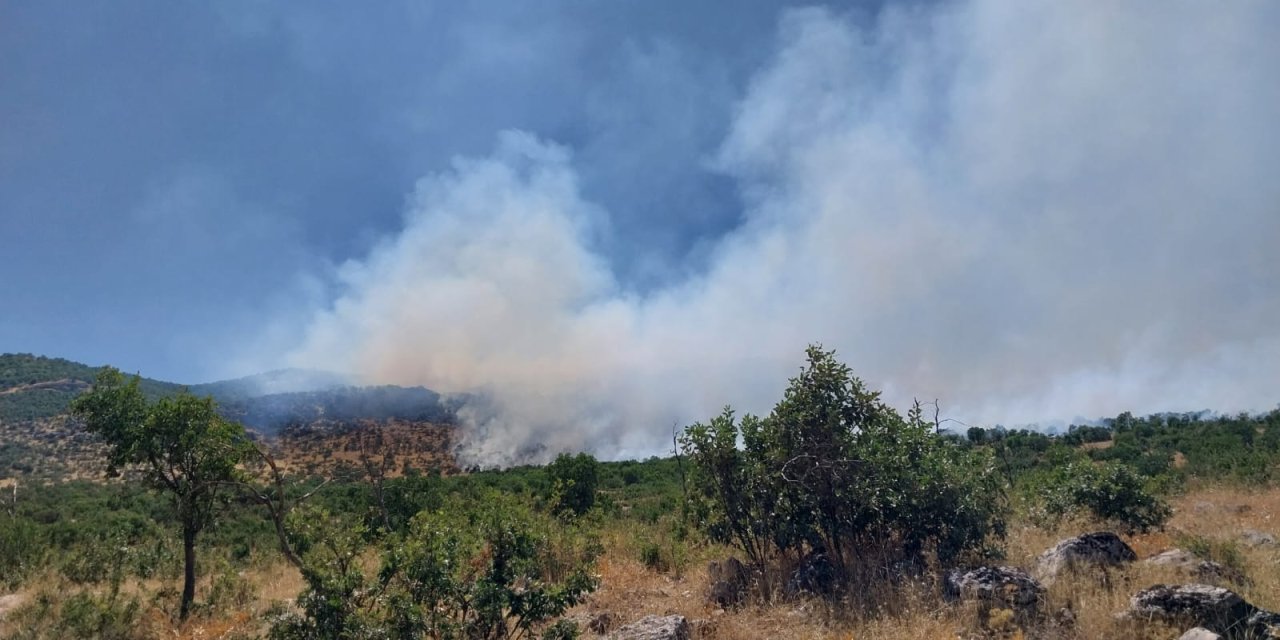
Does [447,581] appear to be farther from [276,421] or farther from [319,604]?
[276,421]

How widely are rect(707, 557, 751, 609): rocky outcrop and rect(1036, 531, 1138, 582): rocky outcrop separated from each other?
424 centimetres

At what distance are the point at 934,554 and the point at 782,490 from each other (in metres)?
2.52

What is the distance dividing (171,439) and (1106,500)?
18.1 metres

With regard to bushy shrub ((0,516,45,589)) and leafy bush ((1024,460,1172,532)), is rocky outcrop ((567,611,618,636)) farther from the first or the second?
bushy shrub ((0,516,45,589))

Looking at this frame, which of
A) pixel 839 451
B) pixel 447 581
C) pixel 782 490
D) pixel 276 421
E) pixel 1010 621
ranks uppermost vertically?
pixel 276 421

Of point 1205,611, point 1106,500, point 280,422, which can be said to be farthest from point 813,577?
point 280,422

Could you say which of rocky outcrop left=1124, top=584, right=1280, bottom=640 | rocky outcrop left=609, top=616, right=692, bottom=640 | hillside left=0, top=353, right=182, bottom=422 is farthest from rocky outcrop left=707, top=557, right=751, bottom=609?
hillside left=0, top=353, right=182, bottom=422

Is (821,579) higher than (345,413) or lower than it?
lower

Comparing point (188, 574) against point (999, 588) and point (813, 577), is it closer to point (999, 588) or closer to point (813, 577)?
point (813, 577)

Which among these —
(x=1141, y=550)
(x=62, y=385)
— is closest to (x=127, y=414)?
(x=1141, y=550)

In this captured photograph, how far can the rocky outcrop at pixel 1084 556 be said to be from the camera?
8.59 m

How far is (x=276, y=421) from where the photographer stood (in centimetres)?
8075

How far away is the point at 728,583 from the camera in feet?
33.8

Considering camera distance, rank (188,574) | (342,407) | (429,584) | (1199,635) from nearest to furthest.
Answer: (1199,635) → (429,584) → (188,574) → (342,407)
